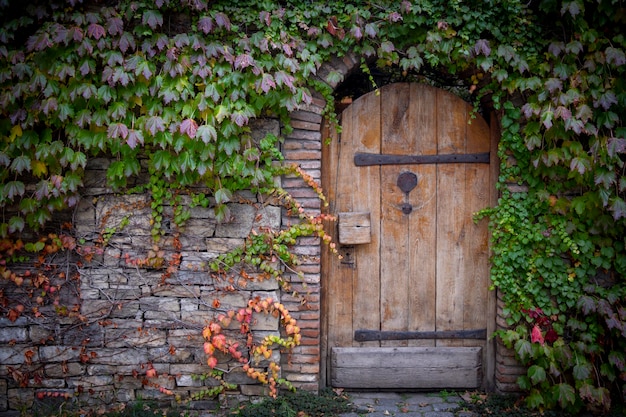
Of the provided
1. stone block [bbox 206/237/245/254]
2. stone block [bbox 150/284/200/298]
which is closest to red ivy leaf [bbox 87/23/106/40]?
stone block [bbox 206/237/245/254]

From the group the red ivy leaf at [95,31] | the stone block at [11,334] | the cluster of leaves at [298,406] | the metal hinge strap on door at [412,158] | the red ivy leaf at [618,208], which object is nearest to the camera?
the red ivy leaf at [95,31]

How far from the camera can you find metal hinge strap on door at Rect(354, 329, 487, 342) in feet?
13.2

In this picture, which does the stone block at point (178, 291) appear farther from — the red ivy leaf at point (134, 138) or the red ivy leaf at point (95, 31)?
the red ivy leaf at point (95, 31)

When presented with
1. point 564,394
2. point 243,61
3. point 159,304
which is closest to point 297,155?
point 243,61

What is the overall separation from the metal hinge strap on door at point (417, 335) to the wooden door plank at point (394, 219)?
5 cm

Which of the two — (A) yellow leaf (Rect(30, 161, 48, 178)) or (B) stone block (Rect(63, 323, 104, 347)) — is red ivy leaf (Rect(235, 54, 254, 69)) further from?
(B) stone block (Rect(63, 323, 104, 347))

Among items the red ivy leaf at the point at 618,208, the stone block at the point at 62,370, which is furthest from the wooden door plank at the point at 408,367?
the stone block at the point at 62,370

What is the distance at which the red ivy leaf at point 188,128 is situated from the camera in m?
3.30

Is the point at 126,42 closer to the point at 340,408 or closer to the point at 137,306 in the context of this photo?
the point at 137,306

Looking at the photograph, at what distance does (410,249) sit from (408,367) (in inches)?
36.4

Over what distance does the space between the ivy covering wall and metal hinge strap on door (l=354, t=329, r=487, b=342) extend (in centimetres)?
29

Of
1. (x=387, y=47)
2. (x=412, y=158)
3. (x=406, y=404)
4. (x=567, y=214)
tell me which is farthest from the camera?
(x=412, y=158)

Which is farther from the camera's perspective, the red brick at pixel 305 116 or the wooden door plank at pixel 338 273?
the wooden door plank at pixel 338 273

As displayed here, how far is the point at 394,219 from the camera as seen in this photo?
400 centimetres
